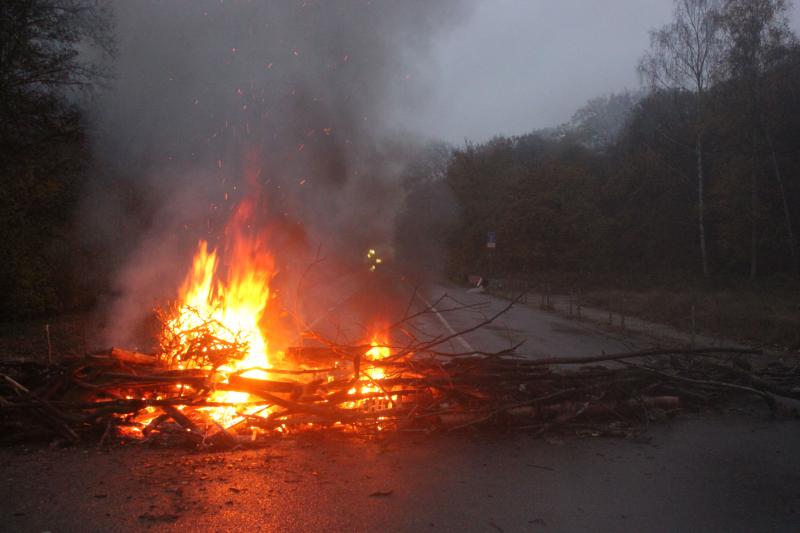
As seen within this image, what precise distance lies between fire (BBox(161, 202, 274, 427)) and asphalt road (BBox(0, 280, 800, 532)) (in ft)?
3.80

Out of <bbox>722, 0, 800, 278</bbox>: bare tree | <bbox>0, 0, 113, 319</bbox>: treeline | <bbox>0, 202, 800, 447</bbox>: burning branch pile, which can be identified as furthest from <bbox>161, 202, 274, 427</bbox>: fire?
<bbox>722, 0, 800, 278</bbox>: bare tree

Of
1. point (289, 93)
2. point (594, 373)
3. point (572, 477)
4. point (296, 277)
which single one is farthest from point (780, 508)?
point (296, 277)

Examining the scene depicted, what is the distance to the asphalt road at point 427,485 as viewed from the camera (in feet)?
12.2

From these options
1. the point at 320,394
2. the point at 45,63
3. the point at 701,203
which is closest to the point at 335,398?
the point at 320,394

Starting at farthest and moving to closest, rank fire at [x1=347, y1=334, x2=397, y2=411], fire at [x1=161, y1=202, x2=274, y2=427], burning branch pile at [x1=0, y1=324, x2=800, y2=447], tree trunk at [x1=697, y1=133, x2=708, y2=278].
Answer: tree trunk at [x1=697, y1=133, x2=708, y2=278] < fire at [x1=161, y1=202, x2=274, y2=427] < fire at [x1=347, y1=334, x2=397, y2=411] < burning branch pile at [x1=0, y1=324, x2=800, y2=447]

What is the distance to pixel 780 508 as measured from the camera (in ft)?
13.1

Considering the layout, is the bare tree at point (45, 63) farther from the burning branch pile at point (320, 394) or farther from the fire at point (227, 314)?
the burning branch pile at point (320, 394)

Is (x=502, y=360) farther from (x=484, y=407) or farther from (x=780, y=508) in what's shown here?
(x=780, y=508)

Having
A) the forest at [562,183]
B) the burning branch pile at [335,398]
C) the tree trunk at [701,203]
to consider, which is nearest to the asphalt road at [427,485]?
the burning branch pile at [335,398]

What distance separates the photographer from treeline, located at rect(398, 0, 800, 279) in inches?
1077

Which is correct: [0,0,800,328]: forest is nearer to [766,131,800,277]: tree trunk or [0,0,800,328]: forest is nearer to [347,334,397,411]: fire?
[766,131,800,277]: tree trunk

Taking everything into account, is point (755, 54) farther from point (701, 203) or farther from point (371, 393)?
point (371, 393)

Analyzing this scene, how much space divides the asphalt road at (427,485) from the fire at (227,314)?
3.80 ft

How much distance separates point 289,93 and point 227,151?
1.59 metres
